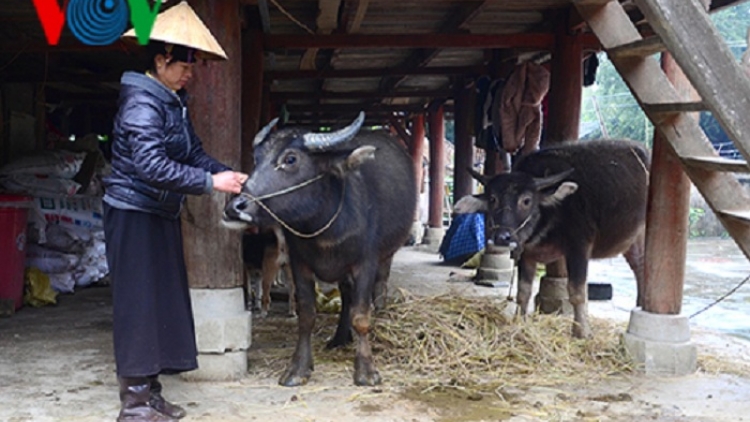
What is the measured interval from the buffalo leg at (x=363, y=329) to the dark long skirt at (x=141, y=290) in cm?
128

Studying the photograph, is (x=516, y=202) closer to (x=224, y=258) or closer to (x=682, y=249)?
(x=682, y=249)

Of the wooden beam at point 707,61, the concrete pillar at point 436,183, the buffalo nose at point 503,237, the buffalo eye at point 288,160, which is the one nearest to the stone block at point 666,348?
the buffalo nose at point 503,237

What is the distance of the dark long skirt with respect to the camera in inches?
134

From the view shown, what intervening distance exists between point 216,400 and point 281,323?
226cm

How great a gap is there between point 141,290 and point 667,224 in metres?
3.49

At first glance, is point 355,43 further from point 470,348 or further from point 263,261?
point 470,348

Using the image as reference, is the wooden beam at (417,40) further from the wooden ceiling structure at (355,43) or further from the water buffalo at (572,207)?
the water buffalo at (572,207)

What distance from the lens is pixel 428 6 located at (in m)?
6.59

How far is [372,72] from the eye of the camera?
31.1 feet

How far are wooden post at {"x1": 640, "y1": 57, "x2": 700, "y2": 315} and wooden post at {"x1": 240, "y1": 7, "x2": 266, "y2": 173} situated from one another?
3972mm

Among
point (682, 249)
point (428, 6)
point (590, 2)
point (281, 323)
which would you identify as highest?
point (428, 6)

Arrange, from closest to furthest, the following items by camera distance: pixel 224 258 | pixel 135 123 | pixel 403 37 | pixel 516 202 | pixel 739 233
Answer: pixel 135 123 < pixel 739 233 < pixel 224 258 < pixel 516 202 < pixel 403 37

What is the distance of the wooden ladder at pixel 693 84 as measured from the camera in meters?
3.37

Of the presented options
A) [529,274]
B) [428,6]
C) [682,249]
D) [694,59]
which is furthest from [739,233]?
[428,6]
